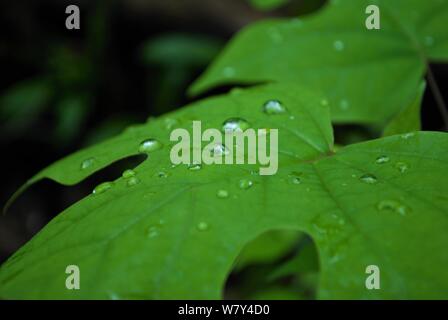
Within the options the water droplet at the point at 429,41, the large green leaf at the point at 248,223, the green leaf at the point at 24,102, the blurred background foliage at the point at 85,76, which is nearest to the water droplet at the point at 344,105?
the water droplet at the point at 429,41

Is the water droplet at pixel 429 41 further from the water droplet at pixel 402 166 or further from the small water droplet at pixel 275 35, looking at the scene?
the water droplet at pixel 402 166

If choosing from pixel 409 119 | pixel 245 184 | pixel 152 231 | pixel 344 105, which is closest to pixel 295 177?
pixel 245 184

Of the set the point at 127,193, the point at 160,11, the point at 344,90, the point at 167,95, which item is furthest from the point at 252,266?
the point at 160,11

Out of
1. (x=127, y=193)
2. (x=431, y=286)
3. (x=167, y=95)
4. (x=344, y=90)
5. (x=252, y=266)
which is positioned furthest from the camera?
(x=167, y=95)

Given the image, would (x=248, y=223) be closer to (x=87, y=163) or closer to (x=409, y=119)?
(x=87, y=163)

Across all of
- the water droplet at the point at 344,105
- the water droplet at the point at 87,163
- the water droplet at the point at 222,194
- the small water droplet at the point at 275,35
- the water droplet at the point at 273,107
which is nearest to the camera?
the water droplet at the point at 222,194
